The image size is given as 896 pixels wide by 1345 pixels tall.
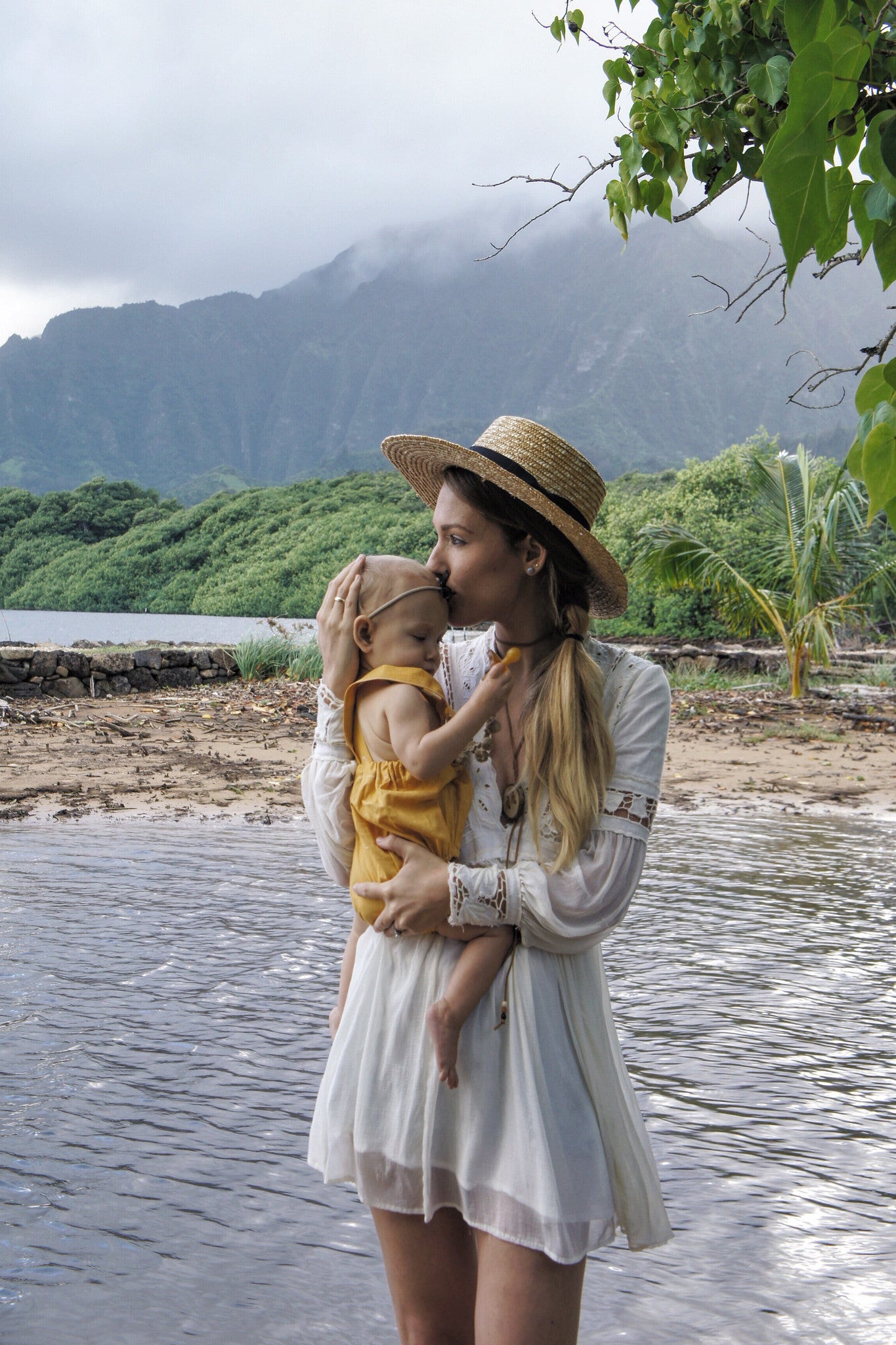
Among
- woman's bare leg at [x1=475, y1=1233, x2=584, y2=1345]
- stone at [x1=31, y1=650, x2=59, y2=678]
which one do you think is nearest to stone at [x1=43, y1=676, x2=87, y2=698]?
stone at [x1=31, y1=650, x2=59, y2=678]

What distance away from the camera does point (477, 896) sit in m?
1.48

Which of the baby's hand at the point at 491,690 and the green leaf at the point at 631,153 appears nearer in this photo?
the baby's hand at the point at 491,690

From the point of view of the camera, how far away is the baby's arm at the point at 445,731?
4.91 feet

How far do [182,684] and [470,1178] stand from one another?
1314cm

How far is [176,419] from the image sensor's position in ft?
420

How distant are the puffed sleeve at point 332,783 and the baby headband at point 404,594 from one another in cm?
15

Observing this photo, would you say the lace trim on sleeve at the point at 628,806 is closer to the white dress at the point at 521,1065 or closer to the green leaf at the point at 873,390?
the white dress at the point at 521,1065

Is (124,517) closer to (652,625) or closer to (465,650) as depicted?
(652,625)

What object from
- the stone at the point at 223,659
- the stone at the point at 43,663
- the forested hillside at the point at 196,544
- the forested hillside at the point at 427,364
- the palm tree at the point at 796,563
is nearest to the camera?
the stone at the point at 43,663

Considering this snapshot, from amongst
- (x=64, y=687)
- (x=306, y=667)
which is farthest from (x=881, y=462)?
(x=306, y=667)

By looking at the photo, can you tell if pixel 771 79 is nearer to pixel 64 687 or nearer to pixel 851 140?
pixel 851 140

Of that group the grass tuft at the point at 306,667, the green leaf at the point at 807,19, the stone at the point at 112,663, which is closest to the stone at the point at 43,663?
the stone at the point at 112,663

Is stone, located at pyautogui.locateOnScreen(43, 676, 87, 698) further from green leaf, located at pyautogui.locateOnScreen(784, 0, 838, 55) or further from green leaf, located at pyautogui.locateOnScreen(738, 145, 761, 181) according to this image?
green leaf, located at pyautogui.locateOnScreen(784, 0, 838, 55)

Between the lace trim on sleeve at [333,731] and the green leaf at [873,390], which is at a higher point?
the green leaf at [873,390]
